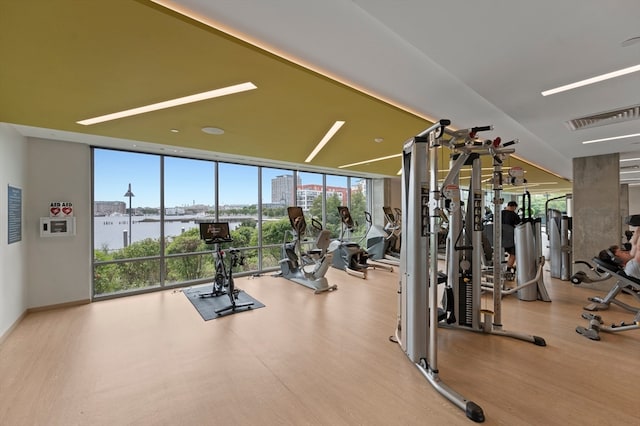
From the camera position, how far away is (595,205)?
18.3 ft

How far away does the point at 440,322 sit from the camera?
3564 mm

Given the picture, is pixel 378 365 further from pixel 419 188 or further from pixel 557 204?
pixel 557 204

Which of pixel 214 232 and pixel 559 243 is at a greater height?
pixel 214 232

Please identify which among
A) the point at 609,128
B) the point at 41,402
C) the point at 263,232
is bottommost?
the point at 41,402

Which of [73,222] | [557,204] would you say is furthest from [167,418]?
[557,204]

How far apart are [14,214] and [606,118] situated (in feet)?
27.6

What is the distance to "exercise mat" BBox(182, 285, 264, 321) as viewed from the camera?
4.20 meters

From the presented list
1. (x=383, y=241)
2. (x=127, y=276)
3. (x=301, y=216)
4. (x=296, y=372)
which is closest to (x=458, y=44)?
(x=296, y=372)

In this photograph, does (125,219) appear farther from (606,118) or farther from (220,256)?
(606,118)

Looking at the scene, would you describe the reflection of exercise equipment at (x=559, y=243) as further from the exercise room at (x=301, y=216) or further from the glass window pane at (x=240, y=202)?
the glass window pane at (x=240, y=202)

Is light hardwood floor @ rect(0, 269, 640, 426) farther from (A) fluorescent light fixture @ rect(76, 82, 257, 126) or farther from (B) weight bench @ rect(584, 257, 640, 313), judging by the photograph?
(A) fluorescent light fixture @ rect(76, 82, 257, 126)

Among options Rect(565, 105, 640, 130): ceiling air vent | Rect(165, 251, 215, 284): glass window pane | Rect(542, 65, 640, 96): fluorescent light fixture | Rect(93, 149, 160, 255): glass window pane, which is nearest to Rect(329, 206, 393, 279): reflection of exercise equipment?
Rect(165, 251, 215, 284): glass window pane

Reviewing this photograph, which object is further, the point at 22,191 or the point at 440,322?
the point at 22,191

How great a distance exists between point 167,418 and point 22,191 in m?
4.61
